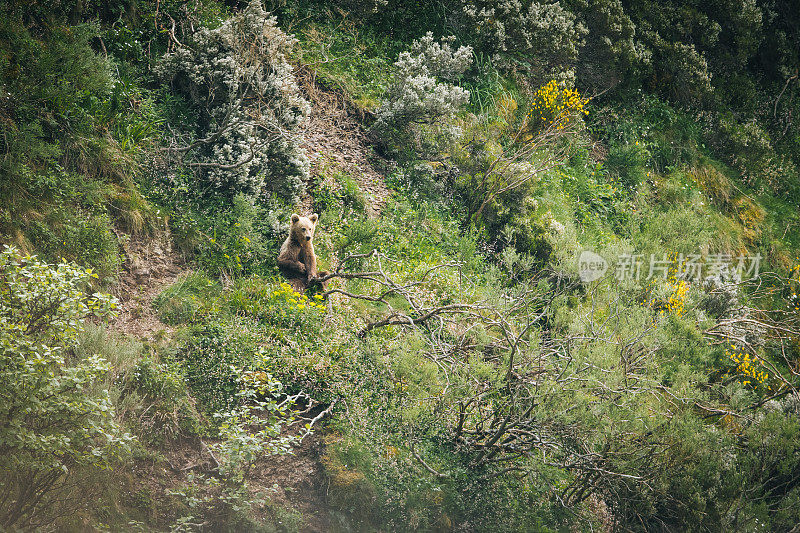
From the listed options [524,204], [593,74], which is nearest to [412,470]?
[524,204]

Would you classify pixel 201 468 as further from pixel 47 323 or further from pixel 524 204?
pixel 524 204

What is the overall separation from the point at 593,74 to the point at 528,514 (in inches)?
335

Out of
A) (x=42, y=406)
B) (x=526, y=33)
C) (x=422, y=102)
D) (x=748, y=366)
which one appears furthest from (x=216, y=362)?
(x=526, y=33)

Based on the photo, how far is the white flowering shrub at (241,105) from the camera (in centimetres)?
654

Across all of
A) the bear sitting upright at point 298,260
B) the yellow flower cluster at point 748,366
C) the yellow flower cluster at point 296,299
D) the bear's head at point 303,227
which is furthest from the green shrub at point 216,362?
the yellow flower cluster at point 748,366

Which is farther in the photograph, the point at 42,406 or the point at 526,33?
the point at 526,33

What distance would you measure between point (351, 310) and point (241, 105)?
8.73 ft

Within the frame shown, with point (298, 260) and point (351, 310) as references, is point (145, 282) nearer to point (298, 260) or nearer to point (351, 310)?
point (298, 260)

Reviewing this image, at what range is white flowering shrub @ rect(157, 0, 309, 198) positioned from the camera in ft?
21.5

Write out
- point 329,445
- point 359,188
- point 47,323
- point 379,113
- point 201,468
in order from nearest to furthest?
point 47,323 < point 201,468 < point 329,445 < point 359,188 < point 379,113

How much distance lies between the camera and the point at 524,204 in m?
8.55

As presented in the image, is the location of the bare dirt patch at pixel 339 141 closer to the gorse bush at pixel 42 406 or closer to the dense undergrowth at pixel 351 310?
the dense undergrowth at pixel 351 310

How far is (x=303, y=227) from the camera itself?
6129 millimetres

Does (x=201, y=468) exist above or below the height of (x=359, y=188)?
below
